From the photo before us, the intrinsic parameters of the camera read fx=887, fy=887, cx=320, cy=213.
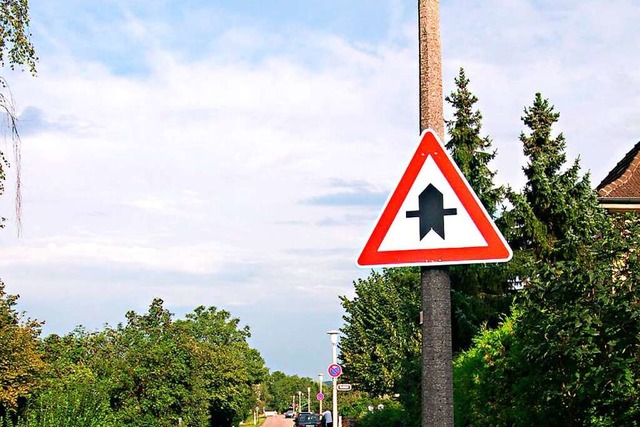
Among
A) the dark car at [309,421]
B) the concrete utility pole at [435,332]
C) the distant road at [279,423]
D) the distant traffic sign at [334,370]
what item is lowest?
the distant road at [279,423]

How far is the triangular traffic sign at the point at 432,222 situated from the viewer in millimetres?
5039

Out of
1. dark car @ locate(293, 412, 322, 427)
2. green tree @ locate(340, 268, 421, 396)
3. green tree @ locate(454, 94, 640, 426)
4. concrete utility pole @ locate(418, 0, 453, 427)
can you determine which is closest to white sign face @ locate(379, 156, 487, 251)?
concrete utility pole @ locate(418, 0, 453, 427)

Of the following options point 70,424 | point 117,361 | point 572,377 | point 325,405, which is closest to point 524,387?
point 572,377

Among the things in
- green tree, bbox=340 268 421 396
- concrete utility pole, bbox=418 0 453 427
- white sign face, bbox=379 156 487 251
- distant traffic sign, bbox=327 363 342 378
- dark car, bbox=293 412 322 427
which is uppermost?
green tree, bbox=340 268 421 396

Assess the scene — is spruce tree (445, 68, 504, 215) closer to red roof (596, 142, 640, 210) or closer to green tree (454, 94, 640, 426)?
red roof (596, 142, 640, 210)

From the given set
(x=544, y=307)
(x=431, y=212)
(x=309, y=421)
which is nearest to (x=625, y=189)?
(x=544, y=307)

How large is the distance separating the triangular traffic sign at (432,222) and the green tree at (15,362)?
80.6 feet

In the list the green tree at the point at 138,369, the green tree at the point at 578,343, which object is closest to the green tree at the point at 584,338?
the green tree at the point at 578,343

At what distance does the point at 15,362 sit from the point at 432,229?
2630cm

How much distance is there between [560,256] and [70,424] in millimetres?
12628

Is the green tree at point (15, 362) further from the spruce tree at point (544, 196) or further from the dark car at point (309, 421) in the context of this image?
the dark car at point (309, 421)

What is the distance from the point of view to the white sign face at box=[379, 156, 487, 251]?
16.6 feet

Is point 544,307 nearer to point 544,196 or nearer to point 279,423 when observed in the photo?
point 544,196

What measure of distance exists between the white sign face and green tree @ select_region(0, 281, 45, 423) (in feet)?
80.7
